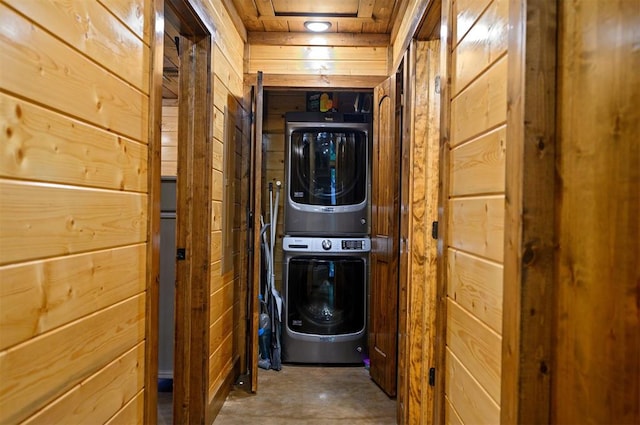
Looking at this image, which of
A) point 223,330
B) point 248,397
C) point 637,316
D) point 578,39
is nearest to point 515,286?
point 637,316

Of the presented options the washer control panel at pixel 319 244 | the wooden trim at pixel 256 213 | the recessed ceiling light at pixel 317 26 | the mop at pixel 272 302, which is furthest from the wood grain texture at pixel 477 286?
the recessed ceiling light at pixel 317 26

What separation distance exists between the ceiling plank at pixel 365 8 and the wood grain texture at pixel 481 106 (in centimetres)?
151

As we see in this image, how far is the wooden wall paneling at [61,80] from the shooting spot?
2.57 feet

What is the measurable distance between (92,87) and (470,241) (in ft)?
3.85

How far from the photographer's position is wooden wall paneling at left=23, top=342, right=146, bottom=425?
3.05ft

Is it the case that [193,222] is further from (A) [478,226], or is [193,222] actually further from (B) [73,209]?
(A) [478,226]

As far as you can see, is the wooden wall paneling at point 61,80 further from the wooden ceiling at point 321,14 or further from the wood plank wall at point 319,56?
the wood plank wall at point 319,56

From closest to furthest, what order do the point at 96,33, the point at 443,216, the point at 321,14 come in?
the point at 96,33 → the point at 443,216 → the point at 321,14

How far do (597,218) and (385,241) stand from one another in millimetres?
1989

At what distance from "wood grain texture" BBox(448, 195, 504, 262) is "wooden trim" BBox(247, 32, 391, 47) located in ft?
6.92

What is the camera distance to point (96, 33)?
3.44 feet

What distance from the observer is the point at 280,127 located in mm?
3838

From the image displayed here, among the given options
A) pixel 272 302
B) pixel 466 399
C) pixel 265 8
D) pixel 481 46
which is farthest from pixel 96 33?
pixel 272 302

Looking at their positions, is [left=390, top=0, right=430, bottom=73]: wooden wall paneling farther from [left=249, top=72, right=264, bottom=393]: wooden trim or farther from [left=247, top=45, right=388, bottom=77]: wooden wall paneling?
[left=249, top=72, right=264, bottom=393]: wooden trim
